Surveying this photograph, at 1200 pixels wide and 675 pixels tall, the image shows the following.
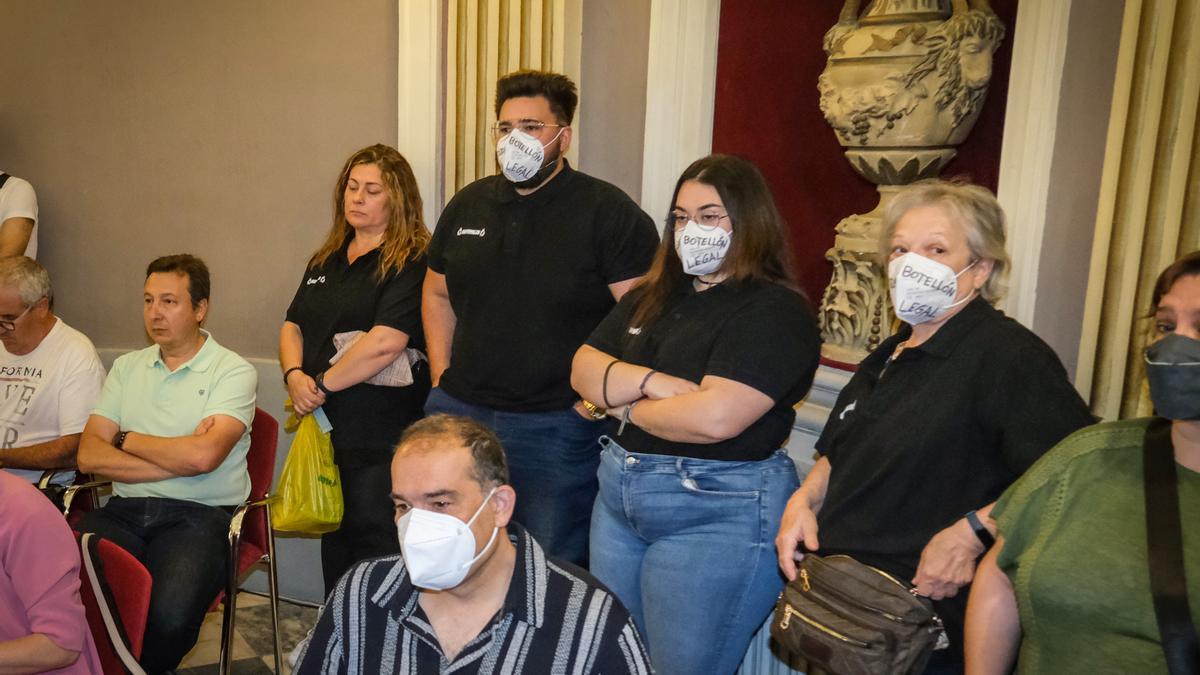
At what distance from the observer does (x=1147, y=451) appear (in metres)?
1.60

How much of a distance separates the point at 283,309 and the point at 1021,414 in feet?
10.7

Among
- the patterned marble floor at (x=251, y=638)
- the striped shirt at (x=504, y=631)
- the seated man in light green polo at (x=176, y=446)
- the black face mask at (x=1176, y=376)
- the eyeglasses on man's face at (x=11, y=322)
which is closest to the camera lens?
the black face mask at (x=1176, y=376)

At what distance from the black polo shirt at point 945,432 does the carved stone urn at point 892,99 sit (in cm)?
50

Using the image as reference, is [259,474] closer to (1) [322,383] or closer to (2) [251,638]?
(1) [322,383]

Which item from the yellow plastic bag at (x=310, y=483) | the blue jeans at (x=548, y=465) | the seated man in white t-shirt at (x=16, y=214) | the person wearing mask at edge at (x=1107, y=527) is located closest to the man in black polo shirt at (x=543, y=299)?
the blue jeans at (x=548, y=465)

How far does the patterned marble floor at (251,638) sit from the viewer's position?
3781 mm

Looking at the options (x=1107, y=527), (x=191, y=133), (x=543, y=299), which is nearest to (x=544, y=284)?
(x=543, y=299)

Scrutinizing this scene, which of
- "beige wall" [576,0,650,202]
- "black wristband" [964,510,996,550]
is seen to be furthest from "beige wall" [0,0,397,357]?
"black wristband" [964,510,996,550]

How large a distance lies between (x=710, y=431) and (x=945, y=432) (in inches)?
20.3

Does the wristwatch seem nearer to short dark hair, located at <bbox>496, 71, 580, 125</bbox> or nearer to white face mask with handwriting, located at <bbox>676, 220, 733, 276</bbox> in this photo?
white face mask with handwriting, located at <bbox>676, 220, 733, 276</bbox>

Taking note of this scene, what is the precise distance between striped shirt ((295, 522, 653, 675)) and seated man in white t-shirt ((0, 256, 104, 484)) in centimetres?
209

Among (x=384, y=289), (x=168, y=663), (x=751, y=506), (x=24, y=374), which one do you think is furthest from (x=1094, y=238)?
(x=24, y=374)

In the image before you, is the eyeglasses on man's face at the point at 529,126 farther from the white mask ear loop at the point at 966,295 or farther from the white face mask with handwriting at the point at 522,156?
the white mask ear loop at the point at 966,295

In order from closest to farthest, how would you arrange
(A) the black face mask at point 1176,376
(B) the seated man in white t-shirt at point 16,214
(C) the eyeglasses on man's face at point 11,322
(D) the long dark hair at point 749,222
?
(A) the black face mask at point 1176,376, (D) the long dark hair at point 749,222, (C) the eyeglasses on man's face at point 11,322, (B) the seated man in white t-shirt at point 16,214
